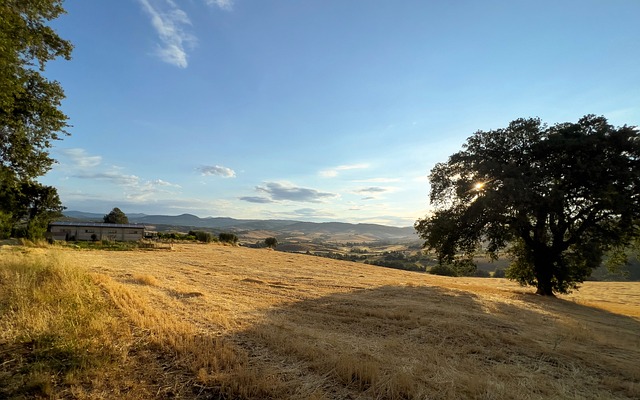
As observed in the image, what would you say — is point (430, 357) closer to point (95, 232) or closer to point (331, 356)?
point (331, 356)

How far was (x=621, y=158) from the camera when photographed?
17422 mm

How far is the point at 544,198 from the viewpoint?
56.9 feet

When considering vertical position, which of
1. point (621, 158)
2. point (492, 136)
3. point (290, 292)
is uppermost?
point (492, 136)

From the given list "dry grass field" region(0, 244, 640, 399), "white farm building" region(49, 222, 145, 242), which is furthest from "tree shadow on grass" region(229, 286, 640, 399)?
"white farm building" region(49, 222, 145, 242)

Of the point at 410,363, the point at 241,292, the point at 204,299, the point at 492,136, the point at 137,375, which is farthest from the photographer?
the point at 492,136

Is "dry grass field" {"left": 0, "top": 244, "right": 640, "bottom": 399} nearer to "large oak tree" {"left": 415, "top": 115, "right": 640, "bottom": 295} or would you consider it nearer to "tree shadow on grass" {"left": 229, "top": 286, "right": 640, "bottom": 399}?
"tree shadow on grass" {"left": 229, "top": 286, "right": 640, "bottom": 399}

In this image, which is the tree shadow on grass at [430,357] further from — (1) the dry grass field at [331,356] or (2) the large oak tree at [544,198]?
(2) the large oak tree at [544,198]

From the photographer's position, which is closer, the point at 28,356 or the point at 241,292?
the point at 28,356

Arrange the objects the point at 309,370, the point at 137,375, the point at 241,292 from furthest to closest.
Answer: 1. the point at 241,292
2. the point at 309,370
3. the point at 137,375

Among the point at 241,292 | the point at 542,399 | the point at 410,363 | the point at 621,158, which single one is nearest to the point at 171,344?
the point at 410,363

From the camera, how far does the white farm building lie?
5712 centimetres

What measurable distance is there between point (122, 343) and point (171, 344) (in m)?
0.76

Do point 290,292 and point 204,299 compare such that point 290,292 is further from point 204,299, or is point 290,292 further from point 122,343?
point 122,343

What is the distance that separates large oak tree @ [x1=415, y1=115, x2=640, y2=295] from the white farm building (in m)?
56.6
